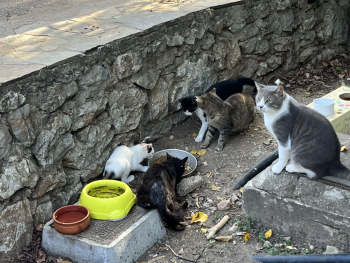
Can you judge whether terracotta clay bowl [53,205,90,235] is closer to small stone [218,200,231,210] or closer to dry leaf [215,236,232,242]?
dry leaf [215,236,232,242]

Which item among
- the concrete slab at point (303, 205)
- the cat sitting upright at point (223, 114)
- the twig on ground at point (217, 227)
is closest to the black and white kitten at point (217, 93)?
the cat sitting upright at point (223, 114)

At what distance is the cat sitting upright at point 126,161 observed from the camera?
14.8 ft

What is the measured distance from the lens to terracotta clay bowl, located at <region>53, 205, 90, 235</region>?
144 inches

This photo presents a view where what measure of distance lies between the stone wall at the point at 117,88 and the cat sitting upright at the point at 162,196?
710 millimetres

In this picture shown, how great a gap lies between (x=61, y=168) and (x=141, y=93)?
1.34 metres

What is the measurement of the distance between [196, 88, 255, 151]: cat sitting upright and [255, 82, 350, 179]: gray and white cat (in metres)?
1.59

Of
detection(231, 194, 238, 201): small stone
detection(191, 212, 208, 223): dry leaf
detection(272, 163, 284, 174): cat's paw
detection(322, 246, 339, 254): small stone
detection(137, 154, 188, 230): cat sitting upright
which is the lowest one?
detection(191, 212, 208, 223): dry leaf

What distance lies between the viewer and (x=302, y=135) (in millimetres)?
3449

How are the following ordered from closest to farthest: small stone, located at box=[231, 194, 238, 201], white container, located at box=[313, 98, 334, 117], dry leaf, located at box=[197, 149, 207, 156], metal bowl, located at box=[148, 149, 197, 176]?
small stone, located at box=[231, 194, 238, 201] < white container, located at box=[313, 98, 334, 117] < metal bowl, located at box=[148, 149, 197, 176] < dry leaf, located at box=[197, 149, 207, 156]

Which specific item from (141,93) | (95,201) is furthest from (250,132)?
(95,201)

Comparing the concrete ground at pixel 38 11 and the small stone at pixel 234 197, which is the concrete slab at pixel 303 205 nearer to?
the small stone at pixel 234 197

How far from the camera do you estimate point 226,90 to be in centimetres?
566

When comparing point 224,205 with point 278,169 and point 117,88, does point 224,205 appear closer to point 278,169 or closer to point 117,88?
point 278,169

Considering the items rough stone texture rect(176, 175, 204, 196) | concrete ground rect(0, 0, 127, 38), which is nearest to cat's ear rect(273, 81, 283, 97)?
rough stone texture rect(176, 175, 204, 196)
